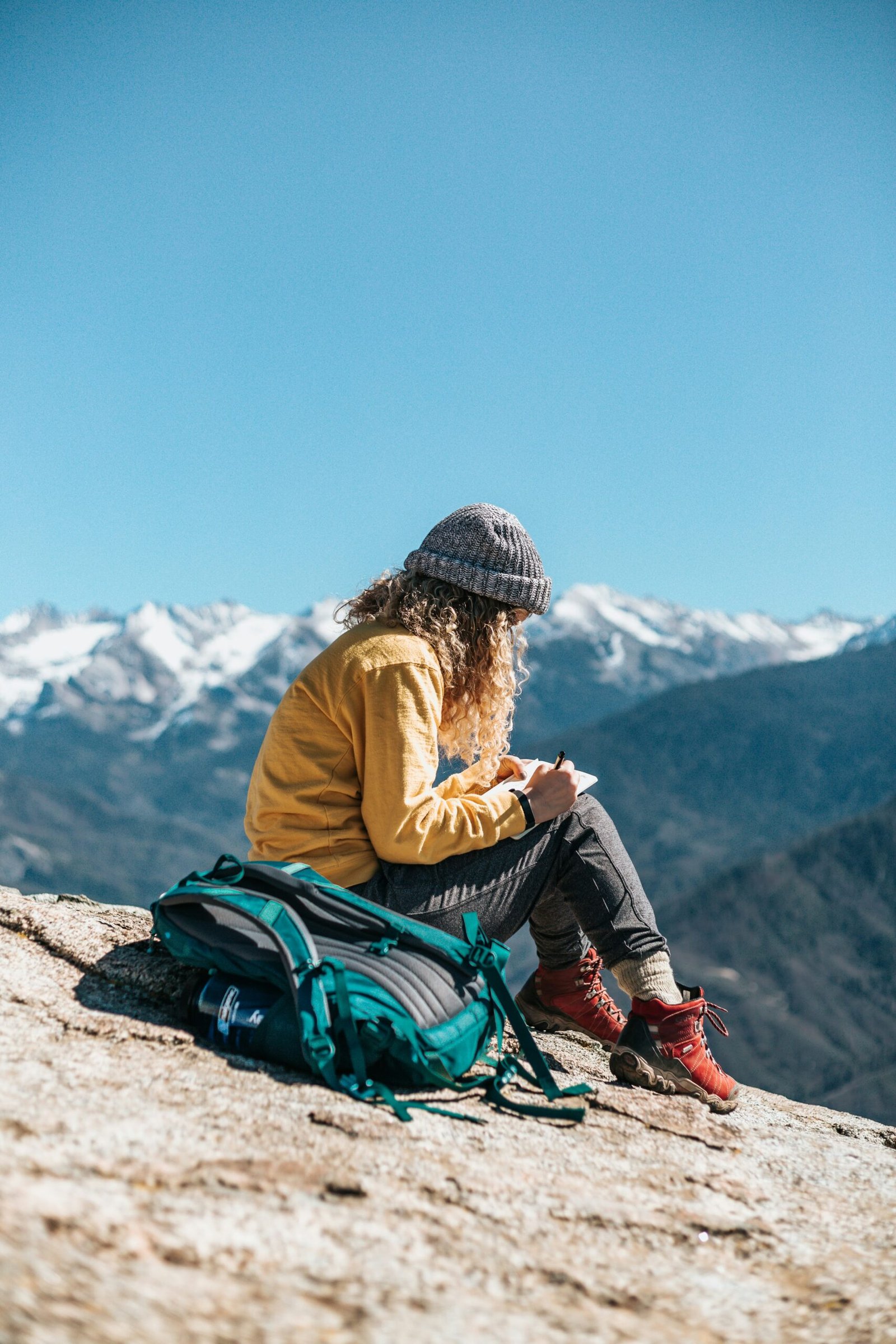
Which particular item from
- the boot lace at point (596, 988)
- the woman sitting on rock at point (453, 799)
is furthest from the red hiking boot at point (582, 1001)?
the woman sitting on rock at point (453, 799)

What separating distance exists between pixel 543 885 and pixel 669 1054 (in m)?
0.99

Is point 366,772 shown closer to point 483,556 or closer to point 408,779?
point 408,779

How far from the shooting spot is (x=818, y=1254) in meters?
3.09

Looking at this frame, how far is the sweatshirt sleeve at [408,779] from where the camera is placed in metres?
4.12

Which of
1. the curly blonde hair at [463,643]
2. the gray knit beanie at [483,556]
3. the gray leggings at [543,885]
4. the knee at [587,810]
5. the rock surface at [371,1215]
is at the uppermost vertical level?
the gray knit beanie at [483,556]

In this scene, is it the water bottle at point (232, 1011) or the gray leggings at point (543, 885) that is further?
the gray leggings at point (543, 885)

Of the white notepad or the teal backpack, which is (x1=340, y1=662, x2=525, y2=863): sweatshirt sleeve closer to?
the white notepad

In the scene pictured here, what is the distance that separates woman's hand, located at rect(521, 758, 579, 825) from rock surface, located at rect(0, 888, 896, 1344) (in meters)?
1.26

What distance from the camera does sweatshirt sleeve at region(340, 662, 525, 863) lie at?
162 inches

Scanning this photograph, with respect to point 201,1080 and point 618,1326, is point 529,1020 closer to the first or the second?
point 201,1080

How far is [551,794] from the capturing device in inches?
176

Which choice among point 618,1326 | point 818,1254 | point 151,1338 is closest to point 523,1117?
point 818,1254

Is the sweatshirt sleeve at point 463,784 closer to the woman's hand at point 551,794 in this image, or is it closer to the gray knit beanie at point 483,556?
the woman's hand at point 551,794

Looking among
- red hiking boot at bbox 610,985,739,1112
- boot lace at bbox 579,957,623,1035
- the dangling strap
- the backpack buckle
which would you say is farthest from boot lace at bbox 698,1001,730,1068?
the backpack buckle
